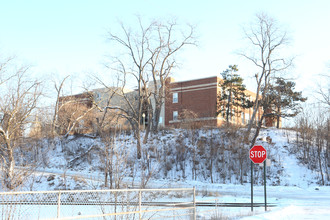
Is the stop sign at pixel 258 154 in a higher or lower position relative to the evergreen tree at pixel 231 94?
lower

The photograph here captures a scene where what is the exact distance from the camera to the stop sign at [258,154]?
1678 centimetres

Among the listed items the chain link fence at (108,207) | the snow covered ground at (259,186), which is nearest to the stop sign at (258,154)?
the chain link fence at (108,207)

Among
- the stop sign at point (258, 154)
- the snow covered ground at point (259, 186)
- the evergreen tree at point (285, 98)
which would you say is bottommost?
the snow covered ground at point (259, 186)

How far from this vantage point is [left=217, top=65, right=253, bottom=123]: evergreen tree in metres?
55.5

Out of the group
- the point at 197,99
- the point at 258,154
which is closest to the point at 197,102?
the point at 197,99

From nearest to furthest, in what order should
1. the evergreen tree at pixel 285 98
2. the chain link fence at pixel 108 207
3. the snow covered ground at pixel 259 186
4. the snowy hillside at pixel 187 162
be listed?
1. the chain link fence at pixel 108 207
2. the snow covered ground at pixel 259 186
3. the snowy hillside at pixel 187 162
4. the evergreen tree at pixel 285 98

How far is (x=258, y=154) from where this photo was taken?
55.7 feet

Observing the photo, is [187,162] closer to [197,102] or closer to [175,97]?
[197,102]

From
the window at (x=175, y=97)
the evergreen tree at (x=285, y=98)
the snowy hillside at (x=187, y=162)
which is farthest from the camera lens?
the window at (x=175, y=97)

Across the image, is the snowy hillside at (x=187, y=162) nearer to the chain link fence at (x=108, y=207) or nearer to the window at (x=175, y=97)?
the chain link fence at (x=108, y=207)

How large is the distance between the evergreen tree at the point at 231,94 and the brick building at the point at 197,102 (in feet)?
3.15

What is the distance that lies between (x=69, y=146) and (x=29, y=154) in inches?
213

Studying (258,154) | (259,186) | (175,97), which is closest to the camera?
(258,154)

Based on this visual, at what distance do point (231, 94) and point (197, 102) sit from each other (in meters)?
6.87
